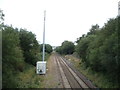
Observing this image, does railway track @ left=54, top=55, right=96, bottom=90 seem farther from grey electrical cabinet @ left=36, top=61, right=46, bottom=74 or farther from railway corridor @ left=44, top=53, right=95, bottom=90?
grey electrical cabinet @ left=36, top=61, right=46, bottom=74

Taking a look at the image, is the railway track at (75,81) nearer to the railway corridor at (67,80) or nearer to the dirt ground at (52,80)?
the railway corridor at (67,80)

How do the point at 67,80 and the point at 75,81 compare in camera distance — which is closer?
the point at 75,81

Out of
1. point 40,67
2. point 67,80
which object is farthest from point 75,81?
point 40,67

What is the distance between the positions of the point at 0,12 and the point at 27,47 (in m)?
25.0

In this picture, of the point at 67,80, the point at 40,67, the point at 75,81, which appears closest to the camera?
the point at 75,81

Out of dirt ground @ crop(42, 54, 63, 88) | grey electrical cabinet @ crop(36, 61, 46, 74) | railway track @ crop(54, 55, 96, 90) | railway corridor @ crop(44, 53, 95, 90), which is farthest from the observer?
grey electrical cabinet @ crop(36, 61, 46, 74)

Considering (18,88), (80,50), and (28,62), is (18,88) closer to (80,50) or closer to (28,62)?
(28,62)

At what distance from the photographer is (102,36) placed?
29016 mm

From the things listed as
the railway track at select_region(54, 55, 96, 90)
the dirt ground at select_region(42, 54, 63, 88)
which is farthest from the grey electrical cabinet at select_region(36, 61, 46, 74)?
the railway track at select_region(54, 55, 96, 90)

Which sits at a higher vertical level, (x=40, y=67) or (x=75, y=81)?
(x=40, y=67)

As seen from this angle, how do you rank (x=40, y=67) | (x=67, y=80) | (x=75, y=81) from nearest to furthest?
(x=75, y=81) < (x=67, y=80) < (x=40, y=67)

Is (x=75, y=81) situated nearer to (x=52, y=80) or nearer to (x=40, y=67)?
(x=52, y=80)

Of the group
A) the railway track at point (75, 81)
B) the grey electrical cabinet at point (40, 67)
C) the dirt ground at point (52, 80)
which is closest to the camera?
the railway track at point (75, 81)

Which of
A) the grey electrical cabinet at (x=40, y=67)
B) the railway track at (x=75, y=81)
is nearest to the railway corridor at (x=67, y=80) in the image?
the railway track at (x=75, y=81)
